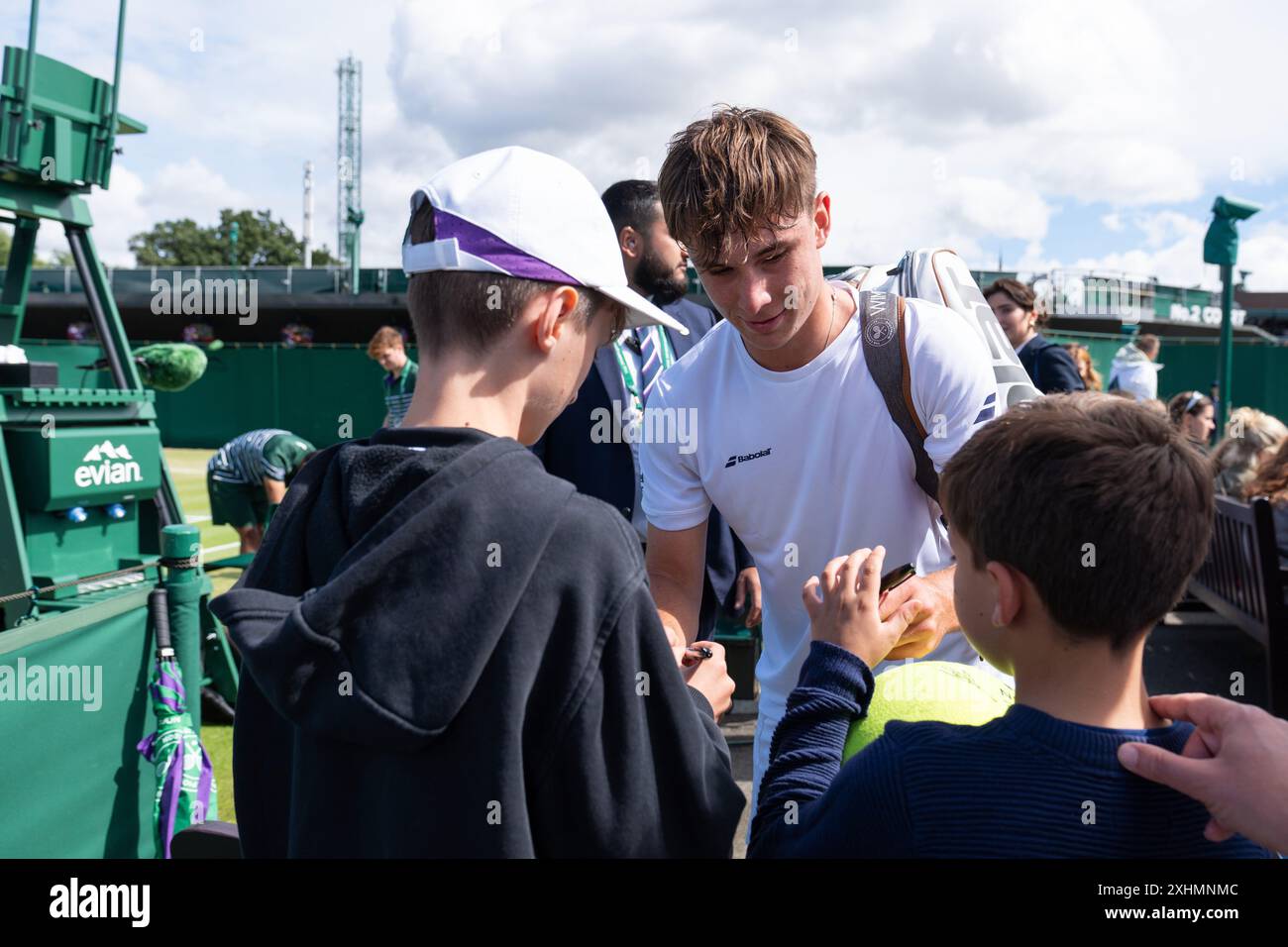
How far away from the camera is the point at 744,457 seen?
2439 millimetres

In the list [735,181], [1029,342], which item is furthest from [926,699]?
[1029,342]

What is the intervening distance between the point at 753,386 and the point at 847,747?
1028mm

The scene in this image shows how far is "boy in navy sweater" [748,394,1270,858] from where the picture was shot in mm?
1351

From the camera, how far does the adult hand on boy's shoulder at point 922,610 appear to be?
5.92 feet

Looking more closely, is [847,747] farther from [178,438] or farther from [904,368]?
[178,438]

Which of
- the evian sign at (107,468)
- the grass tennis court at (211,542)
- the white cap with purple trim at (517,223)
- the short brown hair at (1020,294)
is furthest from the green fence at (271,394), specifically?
the white cap with purple trim at (517,223)

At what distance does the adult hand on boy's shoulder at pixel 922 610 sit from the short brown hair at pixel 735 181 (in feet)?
2.90

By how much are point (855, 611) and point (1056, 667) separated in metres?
0.34

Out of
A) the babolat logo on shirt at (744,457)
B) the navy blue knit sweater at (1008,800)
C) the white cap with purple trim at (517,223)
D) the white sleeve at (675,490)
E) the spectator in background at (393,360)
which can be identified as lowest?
the navy blue knit sweater at (1008,800)

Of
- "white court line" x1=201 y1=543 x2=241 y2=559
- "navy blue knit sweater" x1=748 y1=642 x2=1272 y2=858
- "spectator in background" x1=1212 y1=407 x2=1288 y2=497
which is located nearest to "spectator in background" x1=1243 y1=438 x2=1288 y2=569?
"spectator in background" x1=1212 y1=407 x2=1288 y2=497

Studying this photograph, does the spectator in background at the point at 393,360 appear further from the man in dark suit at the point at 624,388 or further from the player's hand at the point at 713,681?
the player's hand at the point at 713,681

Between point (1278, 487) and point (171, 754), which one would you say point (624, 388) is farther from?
point (1278, 487)

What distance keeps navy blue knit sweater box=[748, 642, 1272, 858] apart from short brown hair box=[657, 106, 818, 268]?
1.26 metres

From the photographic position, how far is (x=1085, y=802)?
1.34 meters
